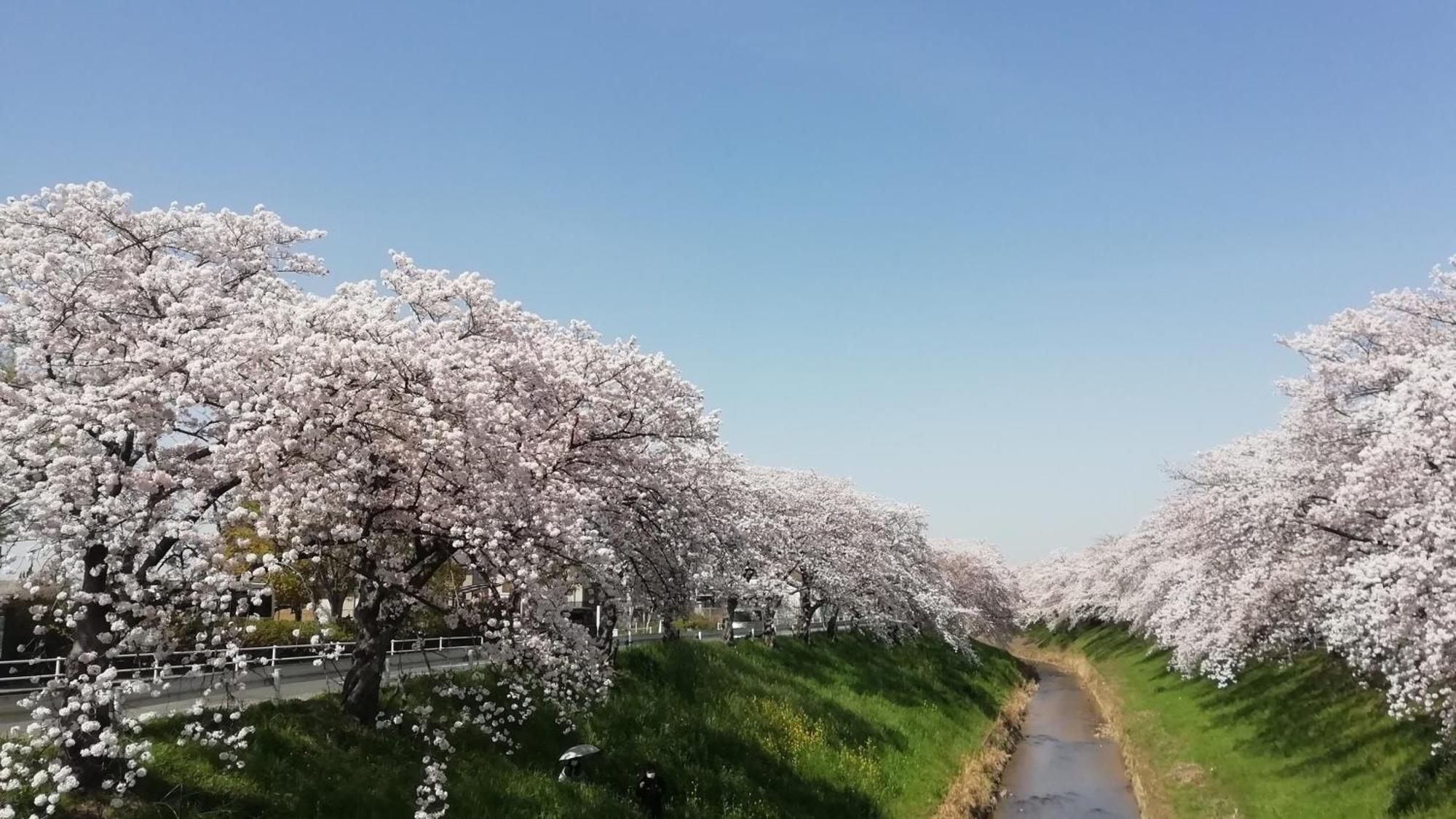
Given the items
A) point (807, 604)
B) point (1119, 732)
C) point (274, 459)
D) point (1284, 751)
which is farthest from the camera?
point (807, 604)

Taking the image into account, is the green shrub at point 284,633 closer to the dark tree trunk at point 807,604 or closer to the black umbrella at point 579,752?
the black umbrella at point 579,752

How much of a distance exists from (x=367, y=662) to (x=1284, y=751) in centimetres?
3002

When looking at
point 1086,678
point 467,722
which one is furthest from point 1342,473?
point 1086,678

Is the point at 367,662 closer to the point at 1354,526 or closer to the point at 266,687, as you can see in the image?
the point at 266,687

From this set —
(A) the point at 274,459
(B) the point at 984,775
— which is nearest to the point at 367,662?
(A) the point at 274,459

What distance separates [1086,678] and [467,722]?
61679 mm

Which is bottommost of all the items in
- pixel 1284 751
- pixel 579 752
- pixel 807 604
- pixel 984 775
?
pixel 984 775

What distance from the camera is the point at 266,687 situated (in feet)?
79.7

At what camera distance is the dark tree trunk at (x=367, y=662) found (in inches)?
752

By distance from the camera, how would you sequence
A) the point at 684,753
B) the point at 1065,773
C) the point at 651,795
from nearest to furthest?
1. the point at 651,795
2. the point at 684,753
3. the point at 1065,773

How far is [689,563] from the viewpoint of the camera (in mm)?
23984

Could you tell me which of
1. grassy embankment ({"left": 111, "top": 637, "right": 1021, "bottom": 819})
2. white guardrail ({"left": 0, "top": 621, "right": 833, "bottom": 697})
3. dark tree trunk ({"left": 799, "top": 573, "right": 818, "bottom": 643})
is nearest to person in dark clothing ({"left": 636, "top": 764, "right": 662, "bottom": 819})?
grassy embankment ({"left": 111, "top": 637, "right": 1021, "bottom": 819})

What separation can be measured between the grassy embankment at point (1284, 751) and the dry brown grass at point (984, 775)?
5411 millimetres

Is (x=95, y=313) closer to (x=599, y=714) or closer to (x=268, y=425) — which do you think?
(x=268, y=425)
